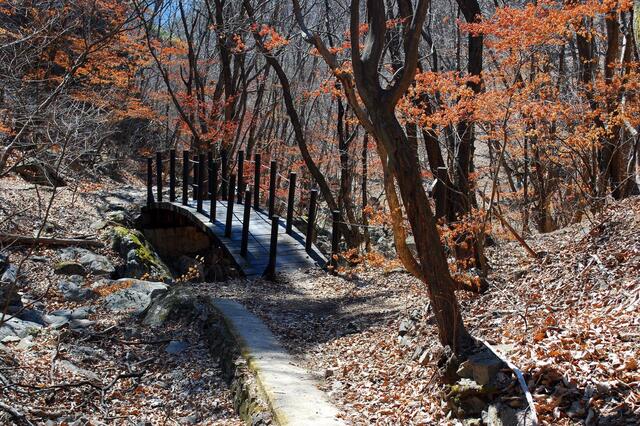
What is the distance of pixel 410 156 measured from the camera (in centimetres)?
523

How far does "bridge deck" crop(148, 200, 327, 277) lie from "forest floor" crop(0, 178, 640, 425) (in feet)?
6.58

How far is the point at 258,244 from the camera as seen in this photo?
12266mm

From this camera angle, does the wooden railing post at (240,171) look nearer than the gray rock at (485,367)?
No

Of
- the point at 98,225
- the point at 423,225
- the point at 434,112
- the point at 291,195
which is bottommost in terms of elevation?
the point at 98,225

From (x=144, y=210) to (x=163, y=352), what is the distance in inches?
371

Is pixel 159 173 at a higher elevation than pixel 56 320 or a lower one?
higher

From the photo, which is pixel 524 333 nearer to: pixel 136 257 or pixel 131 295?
pixel 131 295

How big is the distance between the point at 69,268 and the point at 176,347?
15.7 feet

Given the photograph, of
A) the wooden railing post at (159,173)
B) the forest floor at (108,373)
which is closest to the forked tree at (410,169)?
the forest floor at (108,373)

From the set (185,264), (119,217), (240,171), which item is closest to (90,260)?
(185,264)

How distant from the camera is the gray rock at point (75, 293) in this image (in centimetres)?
967

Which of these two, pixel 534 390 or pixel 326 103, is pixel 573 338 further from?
pixel 326 103

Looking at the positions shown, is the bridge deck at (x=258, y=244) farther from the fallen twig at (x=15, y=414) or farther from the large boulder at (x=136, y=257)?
the fallen twig at (x=15, y=414)

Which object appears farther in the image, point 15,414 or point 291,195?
point 291,195
